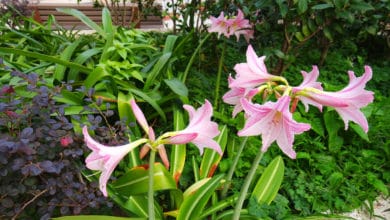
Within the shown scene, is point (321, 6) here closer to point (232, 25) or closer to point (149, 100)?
point (232, 25)

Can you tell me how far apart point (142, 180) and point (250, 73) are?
702 millimetres

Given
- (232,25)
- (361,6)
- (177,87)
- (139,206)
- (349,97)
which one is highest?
(361,6)

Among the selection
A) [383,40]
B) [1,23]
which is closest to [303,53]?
[383,40]

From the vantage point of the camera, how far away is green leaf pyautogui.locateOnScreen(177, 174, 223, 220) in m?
1.53

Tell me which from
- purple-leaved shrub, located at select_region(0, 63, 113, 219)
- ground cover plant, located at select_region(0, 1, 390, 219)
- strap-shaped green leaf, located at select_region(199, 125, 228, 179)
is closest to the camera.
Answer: ground cover plant, located at select_region(0, 1, 390, 219)

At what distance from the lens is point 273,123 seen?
97 centimetres

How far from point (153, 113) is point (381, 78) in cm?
190

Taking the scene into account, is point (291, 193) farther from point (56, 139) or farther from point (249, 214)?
point (56, 139)

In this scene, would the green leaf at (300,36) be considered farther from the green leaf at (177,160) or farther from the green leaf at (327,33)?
the green leaf at (177,160)

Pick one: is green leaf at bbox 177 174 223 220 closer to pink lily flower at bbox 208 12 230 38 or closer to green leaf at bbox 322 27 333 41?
pink lily flower at bbox 208 12 230 38

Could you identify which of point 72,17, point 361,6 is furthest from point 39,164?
point 72,17

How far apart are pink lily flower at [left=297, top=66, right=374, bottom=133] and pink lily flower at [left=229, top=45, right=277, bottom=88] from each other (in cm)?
14

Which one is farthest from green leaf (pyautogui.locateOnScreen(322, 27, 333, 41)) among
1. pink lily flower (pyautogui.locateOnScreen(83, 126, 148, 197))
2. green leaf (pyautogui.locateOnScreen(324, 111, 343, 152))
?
pink lily flower (pyautogui.locateOnScreen(83, 126, 148, 197))

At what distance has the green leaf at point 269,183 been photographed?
1.69 meters
